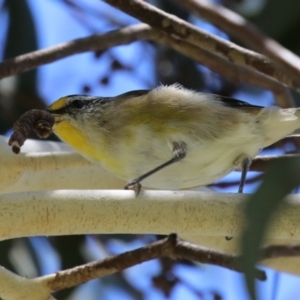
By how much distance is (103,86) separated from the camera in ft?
10.9

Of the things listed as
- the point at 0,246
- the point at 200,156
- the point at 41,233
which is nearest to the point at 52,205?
the point at 41,233

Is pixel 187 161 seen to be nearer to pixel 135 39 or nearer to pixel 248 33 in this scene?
pixel 248 33

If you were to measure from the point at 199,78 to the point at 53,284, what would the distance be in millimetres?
1805

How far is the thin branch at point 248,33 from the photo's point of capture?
1646 millimetres

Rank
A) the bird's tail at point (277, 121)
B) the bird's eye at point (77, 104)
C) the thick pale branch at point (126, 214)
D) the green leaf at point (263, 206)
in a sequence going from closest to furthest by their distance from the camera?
the green leaf at point (263, 206) < the thick pale branch at point (126, 214) < the bird's tail at point (277, 121) < the bird's eye at point (77, 104)

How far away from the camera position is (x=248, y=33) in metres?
1.72

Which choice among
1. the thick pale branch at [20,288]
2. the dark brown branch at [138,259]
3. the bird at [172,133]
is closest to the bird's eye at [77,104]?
the bird at [172,133]

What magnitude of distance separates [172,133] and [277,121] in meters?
0.38

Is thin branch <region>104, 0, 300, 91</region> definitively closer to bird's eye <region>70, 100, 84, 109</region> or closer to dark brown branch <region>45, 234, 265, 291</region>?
bird's eye <region>70, 100, 84, 109</region>

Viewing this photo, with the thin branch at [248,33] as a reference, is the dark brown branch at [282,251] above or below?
below

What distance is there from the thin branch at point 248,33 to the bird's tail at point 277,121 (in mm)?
490

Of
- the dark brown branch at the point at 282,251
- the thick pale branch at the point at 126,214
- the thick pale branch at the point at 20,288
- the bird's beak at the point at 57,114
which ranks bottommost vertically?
the thick pale branch at the point at 20,288

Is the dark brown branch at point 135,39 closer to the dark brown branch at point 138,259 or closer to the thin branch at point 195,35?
the thin branch at point 195,35

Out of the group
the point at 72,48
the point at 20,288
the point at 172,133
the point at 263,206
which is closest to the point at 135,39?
the point at 72,48
